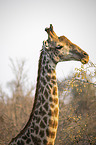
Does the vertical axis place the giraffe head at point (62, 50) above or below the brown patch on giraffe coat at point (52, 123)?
above

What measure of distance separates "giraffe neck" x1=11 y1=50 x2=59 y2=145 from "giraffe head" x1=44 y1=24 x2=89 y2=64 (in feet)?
0.91

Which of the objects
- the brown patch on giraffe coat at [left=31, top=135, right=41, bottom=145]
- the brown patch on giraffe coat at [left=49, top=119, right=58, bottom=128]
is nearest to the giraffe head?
the brown patch on giraffe coat at [left=49, top=119, right=58, bottom=128]

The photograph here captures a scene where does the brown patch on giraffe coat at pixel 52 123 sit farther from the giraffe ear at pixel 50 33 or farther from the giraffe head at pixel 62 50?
the giraffe ear at pixel 50 33

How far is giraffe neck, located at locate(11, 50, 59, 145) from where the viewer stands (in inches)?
99.0

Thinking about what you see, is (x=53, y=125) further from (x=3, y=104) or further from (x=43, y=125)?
(x=3, y=104)

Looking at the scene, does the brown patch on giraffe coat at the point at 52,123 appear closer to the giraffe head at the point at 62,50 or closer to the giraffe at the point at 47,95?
the giraffe at the point at 47,95

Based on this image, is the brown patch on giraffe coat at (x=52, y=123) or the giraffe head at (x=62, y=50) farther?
the giraffe head at (x=62, y=50)

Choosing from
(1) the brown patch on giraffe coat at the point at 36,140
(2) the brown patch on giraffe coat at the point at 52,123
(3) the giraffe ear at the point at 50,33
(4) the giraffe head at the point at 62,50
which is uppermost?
(3) the giraffe ear at the point at 50,33

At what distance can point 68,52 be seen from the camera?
322 centimetres

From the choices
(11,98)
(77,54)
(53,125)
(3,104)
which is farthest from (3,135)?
(11,98)

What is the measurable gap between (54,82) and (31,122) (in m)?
0.92

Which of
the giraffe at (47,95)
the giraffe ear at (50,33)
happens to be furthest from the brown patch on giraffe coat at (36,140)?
the giraffe ear at (50,33)

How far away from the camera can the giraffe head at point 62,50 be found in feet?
10.4

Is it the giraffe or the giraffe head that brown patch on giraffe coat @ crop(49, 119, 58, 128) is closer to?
the giraffe
